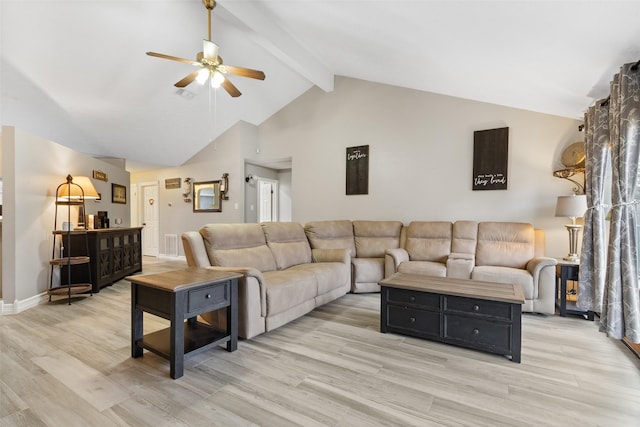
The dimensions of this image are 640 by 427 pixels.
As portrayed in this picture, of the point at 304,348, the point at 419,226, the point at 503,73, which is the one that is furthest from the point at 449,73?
the point at 304,348

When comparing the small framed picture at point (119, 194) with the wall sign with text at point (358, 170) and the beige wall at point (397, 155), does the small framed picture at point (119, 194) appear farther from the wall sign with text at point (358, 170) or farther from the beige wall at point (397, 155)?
the wall sign with text at point (358, 170)

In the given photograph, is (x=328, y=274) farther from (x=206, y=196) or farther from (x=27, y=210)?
(x=206, y=196)

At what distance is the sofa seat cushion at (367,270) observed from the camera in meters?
4.06

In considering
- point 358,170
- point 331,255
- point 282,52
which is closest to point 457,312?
point 331,255

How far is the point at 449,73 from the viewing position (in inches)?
138

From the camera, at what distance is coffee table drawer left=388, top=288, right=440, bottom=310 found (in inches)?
97.0

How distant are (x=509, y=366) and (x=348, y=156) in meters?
3.96

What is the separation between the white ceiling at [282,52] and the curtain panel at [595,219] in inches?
14.7

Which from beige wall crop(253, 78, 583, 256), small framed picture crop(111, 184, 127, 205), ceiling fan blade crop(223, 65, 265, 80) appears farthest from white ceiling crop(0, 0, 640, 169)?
small framed picture crop(111, 184, 127, 205)

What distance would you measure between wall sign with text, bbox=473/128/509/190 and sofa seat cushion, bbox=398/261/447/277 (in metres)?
1.42

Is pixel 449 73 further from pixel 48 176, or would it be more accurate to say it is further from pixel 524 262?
pixel 48 176

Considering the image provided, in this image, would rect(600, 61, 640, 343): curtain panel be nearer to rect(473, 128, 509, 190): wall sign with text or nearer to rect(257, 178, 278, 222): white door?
rect(473, 128, 509, 190): wall sign with text

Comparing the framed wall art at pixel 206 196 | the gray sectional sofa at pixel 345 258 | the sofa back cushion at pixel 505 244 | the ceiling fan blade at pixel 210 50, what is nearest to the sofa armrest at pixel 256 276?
the gray sectional sofa at pixel 345 258

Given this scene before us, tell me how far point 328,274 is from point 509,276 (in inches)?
77.9
